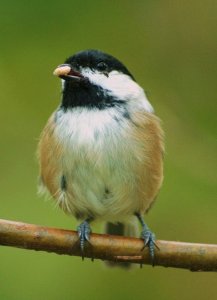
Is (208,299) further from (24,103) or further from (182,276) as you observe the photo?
(24,103)

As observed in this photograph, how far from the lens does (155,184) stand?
3.51 metres

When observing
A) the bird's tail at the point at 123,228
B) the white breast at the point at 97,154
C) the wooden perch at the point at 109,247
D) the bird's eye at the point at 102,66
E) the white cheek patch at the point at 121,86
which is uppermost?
the bird's eye at the point at 102,66

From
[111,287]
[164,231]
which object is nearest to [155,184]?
[164,231]

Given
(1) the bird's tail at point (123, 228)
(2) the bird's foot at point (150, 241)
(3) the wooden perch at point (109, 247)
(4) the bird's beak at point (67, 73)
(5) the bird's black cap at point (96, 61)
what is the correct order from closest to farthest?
1. (3) the wooden perch at point (109, 247)
2. (2) the bird's foot at point (150, 241)
3. (4) the bird's beak at point (67, 73)
4. (5) the bird's black cap at point (96, 61)
5. (1) the bird's tail at point (123, 228)

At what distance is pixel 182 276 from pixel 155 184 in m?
0.80

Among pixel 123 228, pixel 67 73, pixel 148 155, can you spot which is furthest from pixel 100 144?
pixel 123 228

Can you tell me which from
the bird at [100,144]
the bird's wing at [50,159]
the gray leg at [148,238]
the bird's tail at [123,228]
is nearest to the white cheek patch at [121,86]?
the bird at [100,144]

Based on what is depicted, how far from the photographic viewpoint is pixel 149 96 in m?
3.62

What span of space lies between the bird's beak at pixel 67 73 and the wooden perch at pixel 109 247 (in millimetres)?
781

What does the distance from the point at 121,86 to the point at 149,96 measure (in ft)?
0.58

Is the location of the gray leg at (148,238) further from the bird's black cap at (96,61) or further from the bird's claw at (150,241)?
the bird's black cap at (96,61)

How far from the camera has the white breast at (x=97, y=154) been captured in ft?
11.0

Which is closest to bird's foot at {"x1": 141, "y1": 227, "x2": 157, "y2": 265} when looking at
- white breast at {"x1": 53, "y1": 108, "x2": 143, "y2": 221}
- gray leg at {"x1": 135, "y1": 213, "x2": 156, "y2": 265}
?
gray leg at {"x1": 135, "y1": 213, "x2": 156, "y2": 265}

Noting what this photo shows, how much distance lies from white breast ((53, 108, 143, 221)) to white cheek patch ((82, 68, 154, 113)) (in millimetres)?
103
